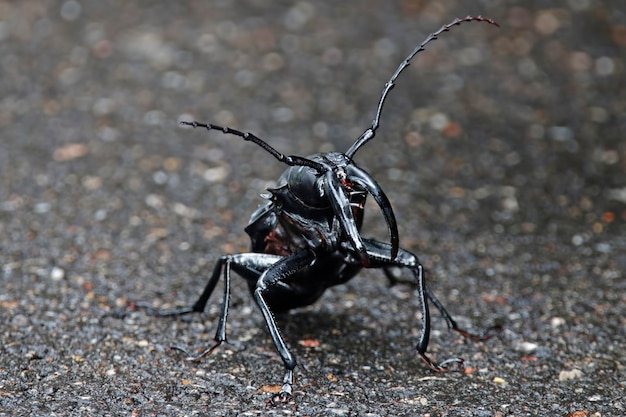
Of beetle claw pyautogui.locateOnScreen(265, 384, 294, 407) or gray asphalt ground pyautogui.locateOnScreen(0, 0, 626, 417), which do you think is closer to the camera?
beetle claw pyautogui.locateOnScreen(265, 384, 294, 407)

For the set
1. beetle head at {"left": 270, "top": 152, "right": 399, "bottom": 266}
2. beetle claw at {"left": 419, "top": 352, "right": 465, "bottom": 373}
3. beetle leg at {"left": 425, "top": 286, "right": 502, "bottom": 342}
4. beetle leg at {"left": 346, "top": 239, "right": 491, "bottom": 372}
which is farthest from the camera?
beetle leg at {"left": 425, "top": 286, "right": 502, "bottom": 342}

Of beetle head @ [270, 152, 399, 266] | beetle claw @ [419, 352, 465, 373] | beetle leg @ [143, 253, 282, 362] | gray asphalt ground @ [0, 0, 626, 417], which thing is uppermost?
beetle head @ [270, 152, 399, 266]

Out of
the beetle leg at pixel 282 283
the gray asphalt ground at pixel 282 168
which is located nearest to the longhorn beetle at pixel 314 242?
the beetle leg at pixel 282 283

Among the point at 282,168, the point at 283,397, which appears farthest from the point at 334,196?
the point at 282,168

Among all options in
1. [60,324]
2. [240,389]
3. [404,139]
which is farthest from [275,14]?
[240,389]

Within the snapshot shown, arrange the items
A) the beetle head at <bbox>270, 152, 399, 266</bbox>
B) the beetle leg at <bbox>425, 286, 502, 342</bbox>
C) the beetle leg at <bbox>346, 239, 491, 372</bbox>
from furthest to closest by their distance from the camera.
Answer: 1. the beetle leg at <bbox>425, 286, 502, 342</bbox>
2. the beetle leg at <bbox>346, 239, 491, 372</bbox>
3. the beetle head at <bbox>270, 152, 399, 266</bbox>

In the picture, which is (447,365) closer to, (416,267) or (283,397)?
(416,267)

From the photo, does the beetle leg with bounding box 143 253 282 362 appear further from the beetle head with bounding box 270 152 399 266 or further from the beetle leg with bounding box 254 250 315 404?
the beetle head with bounding box 270 152 399 266

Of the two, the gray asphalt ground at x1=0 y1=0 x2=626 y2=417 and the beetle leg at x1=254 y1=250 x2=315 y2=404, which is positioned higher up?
the beetle leg at x1=254 y1=250 x2=315 y2=404

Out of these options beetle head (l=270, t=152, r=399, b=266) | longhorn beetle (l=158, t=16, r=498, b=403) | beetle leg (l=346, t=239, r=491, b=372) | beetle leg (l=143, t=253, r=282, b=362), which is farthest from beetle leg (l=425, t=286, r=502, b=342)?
beetle leg (l=143, t=253, r=282, b=362)
